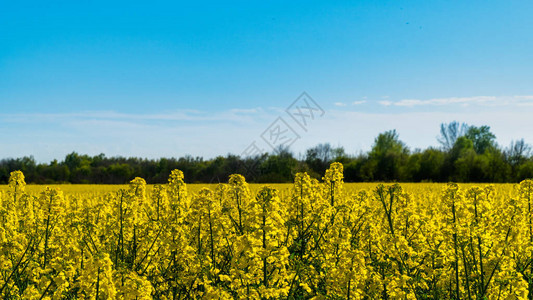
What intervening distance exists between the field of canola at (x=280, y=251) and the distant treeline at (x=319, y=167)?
36.1 metres

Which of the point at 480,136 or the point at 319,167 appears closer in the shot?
the point at 319,167

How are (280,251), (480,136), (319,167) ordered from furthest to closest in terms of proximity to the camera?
(480,136) < (319,167) < (280,251)

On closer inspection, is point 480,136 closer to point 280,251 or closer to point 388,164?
point 388,164

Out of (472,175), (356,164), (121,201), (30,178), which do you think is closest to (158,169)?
(30,178)

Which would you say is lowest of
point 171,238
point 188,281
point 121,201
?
point 188,281

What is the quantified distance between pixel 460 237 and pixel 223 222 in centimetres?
328

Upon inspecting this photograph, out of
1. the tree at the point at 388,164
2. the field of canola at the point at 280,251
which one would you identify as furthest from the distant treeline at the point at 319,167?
the field of canola at the point at 280,251

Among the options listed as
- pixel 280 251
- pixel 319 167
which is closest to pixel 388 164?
pixel 319 167

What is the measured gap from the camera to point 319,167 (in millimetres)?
51875

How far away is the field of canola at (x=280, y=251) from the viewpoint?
449 cm

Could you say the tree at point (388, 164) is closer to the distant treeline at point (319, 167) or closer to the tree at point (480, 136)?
the distant treeline at point (319, 167)

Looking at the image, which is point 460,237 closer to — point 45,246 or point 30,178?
point 45,246

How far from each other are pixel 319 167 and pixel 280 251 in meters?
47.9

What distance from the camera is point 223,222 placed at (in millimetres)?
6266
